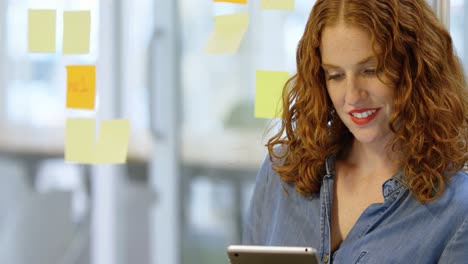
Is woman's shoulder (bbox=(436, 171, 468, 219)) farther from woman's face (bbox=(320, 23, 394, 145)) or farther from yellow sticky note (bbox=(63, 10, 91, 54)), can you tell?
yellow sticky note (bbox=(63, 10, 91, 54))

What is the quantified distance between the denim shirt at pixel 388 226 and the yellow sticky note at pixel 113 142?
0.84m

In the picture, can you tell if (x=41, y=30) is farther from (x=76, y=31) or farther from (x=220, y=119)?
(x=220, y=119)

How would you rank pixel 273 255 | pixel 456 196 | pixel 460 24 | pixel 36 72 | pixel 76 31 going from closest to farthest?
pixel 273 255 < pixel 456 196 < pixel 460 24 < pixel 76 31 < pixel 36 72

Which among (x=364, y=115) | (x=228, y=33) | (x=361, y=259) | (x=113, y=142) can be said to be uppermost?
(x=228, y=33)

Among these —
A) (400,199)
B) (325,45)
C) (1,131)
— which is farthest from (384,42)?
(1,131)

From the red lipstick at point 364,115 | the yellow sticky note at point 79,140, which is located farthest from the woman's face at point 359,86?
the yellow sticky note at point 79,140

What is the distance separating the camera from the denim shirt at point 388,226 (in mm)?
1230

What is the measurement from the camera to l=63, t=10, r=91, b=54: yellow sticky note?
87.2 inches

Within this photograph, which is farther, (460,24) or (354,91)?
(460,24)

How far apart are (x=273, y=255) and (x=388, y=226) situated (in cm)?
28

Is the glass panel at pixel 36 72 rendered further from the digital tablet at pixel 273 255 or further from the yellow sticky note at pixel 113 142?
the digital tablet at pixel 273 255

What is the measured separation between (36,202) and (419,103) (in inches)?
60.7

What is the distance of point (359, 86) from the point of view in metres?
1.28

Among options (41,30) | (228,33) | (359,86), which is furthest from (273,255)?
(41,30)
